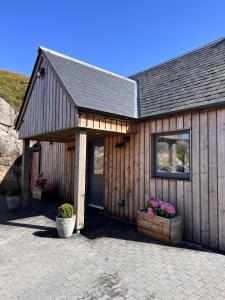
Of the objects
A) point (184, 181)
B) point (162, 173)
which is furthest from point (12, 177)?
point (184, 181)

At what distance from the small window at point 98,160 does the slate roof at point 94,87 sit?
234 centimetres

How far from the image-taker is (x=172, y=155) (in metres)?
6.29

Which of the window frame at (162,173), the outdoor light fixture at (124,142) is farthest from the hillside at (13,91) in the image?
the window frame at (162,173)

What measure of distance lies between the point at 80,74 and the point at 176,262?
19.4 feet

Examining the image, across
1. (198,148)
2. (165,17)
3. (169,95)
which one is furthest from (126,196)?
(165,17)

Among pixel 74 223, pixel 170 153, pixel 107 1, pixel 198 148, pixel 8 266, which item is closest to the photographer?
pixel 8 266

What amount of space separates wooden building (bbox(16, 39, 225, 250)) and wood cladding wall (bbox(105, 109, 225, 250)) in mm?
22

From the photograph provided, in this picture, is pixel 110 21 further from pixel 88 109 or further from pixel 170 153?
pixel 170 153

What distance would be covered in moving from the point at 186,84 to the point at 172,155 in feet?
6.89

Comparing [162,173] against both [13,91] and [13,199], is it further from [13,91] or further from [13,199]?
[13,91]

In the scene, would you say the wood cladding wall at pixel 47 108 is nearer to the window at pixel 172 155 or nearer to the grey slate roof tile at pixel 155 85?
the grey slate roof tile at pixel 155 85

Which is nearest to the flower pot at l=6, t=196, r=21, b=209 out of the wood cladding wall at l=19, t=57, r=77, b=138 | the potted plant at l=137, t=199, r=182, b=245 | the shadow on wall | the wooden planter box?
the wood cladding wall at l=19, t=57, r=77, b=138

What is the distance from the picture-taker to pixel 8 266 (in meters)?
4.02

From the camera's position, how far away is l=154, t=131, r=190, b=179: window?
18.9 feet
